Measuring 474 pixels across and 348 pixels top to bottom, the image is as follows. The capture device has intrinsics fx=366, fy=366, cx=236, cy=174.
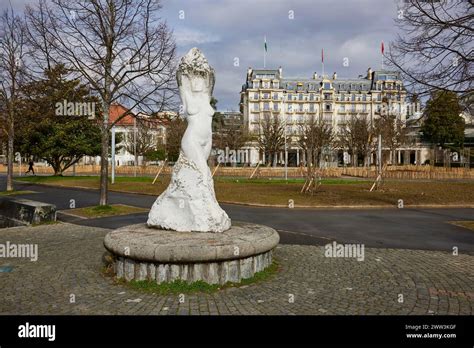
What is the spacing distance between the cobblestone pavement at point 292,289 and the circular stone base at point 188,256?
0.33 m

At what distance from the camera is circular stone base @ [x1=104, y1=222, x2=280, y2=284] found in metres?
5.70

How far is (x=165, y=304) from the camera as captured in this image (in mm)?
5172

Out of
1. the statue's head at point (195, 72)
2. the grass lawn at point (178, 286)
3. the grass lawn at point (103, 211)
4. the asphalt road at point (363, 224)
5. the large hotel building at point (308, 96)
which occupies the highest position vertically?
the large hotel building at point (308, 96)

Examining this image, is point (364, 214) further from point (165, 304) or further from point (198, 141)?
point (165, 304)

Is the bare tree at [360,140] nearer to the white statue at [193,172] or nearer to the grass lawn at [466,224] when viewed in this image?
the grass lawn at [466,224]

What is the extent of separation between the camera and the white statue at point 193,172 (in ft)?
23.0

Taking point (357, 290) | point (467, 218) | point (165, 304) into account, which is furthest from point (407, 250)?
point (467, 218)

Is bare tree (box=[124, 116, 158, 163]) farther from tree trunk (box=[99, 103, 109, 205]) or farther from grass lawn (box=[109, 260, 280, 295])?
grass lawn (box=[109, 260, 280, 295])

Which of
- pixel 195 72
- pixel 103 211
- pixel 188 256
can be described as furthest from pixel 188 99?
pixel 103 211

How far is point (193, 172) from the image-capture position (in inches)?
281

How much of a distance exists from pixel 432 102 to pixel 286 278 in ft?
31.5

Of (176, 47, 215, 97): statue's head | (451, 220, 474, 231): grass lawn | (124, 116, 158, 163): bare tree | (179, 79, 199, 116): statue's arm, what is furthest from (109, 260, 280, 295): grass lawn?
(124, 116, 158, 163): bare tree

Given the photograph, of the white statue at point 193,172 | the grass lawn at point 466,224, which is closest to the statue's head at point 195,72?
the white statue at point 193,172

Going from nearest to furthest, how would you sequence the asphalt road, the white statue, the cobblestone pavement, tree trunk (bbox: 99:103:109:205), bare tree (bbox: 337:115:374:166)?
the cobblestone pavement < the white statue < the asphalt road < tree trunk (bbox: 99:103:109:205) < bare tree (bbox: 337:115:374:166)
